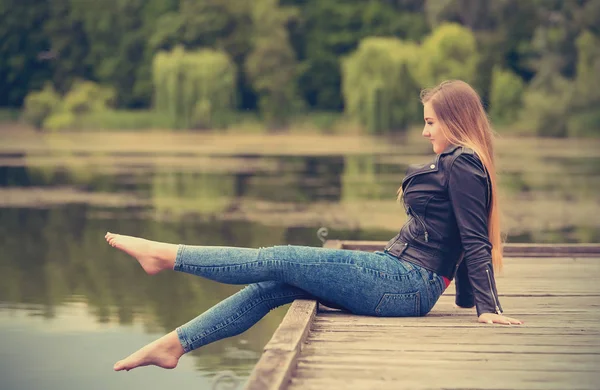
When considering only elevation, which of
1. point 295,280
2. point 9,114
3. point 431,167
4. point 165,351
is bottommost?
point 9,114

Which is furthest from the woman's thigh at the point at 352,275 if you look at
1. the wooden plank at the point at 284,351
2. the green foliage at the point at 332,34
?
the green foliage at the point at 332,34

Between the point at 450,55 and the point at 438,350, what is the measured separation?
34.4 m

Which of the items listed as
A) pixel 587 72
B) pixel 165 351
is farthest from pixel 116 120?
pixel 165 351

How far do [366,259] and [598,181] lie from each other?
15.1 metres

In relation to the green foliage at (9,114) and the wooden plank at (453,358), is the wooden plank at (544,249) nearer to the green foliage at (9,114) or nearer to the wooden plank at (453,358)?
the wooden plank at (453,358)

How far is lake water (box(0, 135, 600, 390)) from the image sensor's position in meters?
6.08

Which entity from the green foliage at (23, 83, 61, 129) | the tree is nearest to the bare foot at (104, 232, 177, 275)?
the green foliage at (23, 83, 61, 129)

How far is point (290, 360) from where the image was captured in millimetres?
3279

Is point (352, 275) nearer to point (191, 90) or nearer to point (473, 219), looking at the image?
point (473, 219)

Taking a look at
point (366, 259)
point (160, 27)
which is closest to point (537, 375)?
point (366, 259)

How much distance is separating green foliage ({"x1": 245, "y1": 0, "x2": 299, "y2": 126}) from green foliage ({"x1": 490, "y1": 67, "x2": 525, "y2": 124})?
8948 mm

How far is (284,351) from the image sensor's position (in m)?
3.39

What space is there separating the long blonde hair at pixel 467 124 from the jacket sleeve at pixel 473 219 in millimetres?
75

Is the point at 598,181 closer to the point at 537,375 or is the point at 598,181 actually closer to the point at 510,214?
the point at 510,214
